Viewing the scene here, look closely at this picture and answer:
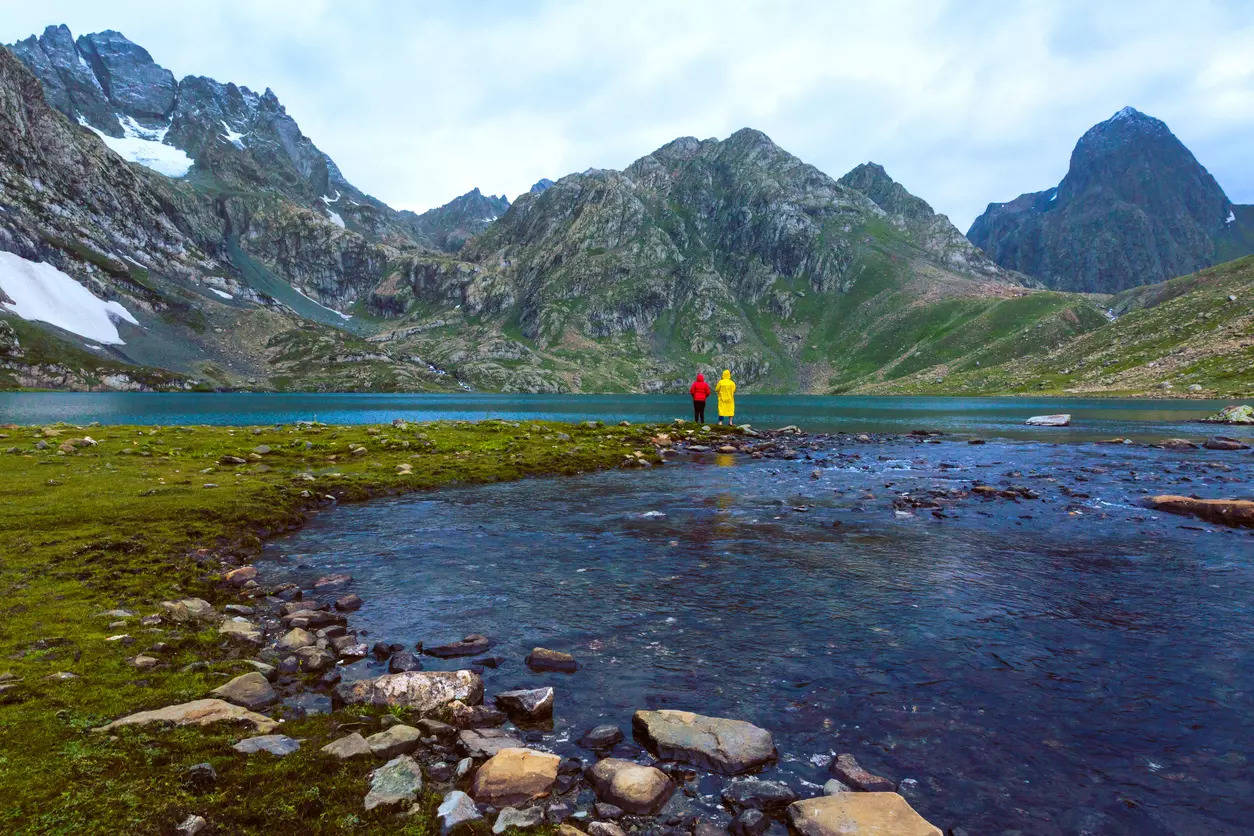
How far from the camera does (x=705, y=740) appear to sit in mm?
7840

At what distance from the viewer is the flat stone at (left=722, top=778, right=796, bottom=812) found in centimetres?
680

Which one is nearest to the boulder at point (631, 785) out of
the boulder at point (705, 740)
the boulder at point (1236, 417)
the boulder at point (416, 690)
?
the boulder at point (705, 740)

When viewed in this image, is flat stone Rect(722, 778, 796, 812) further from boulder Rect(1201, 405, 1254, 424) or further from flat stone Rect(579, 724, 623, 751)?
boulder Rect(1201, 405, 1254, 424)

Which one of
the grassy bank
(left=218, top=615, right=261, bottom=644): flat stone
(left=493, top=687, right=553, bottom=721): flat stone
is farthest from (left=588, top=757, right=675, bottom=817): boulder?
(left=218, top=615, right=261, bottom=644): flat stone

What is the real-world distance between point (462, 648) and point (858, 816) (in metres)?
7.24

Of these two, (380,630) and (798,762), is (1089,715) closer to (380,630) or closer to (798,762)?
(798,762)

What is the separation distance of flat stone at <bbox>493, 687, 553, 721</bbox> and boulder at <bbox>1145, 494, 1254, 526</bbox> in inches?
1027

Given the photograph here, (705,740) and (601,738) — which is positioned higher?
(705,740)

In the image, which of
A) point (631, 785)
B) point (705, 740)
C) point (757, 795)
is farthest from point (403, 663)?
point (757, 795)

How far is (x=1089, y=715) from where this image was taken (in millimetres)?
8820

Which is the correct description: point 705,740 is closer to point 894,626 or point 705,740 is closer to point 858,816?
point 858,816

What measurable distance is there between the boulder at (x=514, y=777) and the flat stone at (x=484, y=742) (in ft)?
1.28

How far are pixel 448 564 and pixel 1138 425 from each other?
91.3 meters

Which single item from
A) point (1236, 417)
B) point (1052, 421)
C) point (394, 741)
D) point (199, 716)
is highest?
point (1236, 417)
